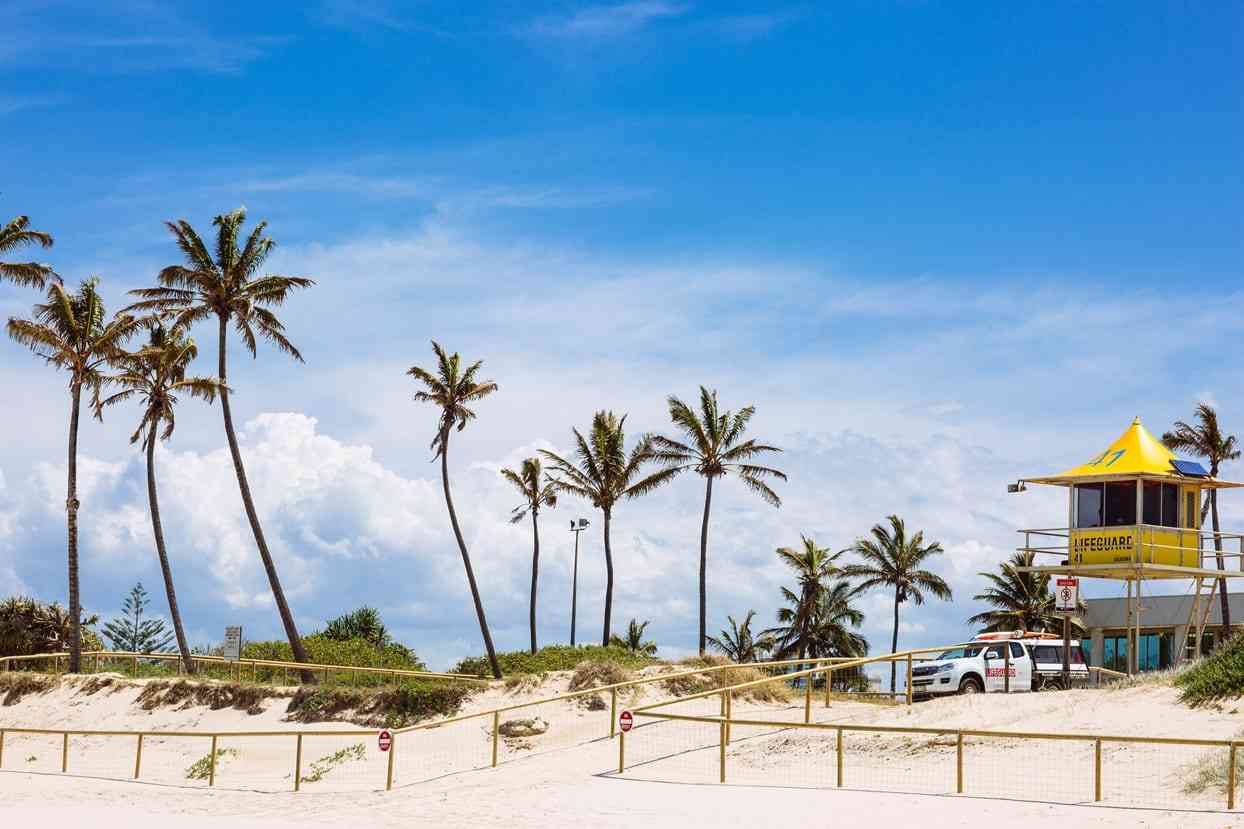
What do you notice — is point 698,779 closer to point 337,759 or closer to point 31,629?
point 337,759

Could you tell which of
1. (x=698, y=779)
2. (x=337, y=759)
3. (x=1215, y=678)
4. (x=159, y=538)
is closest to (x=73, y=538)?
(x=159, y=538)

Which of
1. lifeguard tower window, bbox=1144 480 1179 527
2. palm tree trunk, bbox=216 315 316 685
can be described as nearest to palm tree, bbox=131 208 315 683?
palm tree trunk, bbox=216 315 316 685

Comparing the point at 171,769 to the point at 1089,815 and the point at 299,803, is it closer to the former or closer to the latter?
the point at 299,803

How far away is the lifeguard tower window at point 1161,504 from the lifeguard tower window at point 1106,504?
1.13 feet

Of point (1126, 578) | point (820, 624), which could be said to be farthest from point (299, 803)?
point (820, 624)

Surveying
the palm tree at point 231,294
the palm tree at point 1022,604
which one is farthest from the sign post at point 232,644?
the palm tree at point 1022,604

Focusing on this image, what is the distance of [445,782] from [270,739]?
12.5 m

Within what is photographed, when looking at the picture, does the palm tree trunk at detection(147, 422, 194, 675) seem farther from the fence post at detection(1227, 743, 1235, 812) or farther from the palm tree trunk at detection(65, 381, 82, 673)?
the fence post at detection(1227, 743, 1235, 812)

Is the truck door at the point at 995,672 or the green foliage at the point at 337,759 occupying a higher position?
the truck door at the point at 995,672

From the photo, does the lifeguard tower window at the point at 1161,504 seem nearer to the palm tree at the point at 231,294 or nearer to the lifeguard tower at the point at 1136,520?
the lifeguard tower at the point at 1136,520

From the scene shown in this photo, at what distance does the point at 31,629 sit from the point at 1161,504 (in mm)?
43830

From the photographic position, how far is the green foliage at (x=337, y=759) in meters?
33.3

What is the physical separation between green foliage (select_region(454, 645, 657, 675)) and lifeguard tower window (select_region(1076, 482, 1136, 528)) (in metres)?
15.6

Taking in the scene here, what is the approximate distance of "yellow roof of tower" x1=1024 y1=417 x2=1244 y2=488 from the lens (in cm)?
3694
